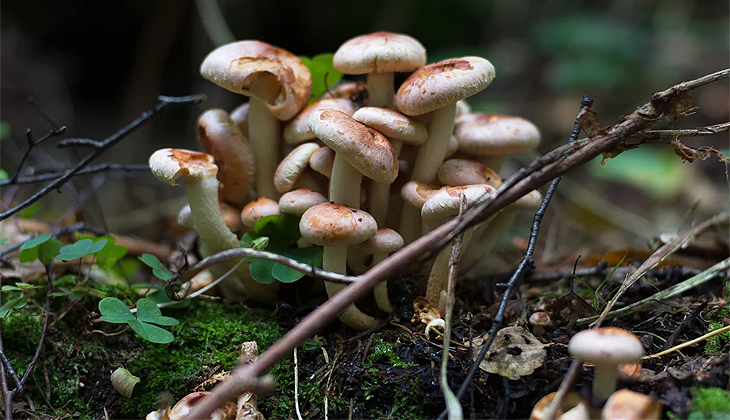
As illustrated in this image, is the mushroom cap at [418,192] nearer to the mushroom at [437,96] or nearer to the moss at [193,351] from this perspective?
the mushroom at [437,96]

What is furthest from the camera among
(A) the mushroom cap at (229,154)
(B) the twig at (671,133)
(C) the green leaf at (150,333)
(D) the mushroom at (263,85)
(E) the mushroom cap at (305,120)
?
(A) the mushroom cap at (229,154)

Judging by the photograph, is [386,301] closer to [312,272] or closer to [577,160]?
[312,272]

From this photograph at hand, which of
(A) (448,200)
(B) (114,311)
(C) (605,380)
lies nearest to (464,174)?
(A) (448,200)

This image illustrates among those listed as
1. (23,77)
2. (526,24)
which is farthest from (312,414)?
(526,24)

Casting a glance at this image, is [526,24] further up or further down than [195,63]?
further up

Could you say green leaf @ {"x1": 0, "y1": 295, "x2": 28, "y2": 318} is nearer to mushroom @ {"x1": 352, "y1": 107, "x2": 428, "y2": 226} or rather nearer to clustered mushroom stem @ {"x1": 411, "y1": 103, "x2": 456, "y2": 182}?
mushroom @ {"x1": 352, "y1": 107, "x2": 428, "y2": 226}

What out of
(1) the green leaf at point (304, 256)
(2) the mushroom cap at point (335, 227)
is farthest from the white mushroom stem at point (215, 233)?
(2) the mushroom cap at point (335, 227)

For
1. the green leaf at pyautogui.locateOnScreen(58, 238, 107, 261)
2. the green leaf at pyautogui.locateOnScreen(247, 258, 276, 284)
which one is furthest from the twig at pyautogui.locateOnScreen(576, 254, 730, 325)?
the green leaf at pyautogui.locateOnScreen(58, 238, 107, 261)
